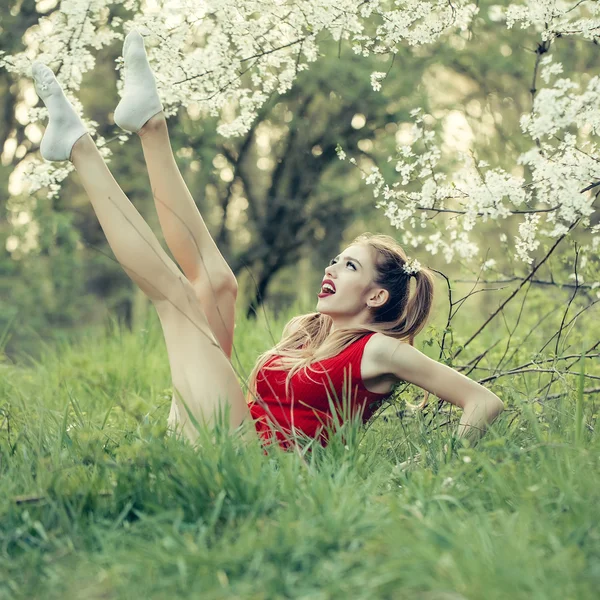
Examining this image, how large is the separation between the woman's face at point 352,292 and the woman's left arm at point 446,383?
351 mm

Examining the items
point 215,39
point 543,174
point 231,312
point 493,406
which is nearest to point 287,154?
point 215,39

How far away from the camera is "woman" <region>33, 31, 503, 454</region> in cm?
259

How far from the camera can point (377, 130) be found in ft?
26.7

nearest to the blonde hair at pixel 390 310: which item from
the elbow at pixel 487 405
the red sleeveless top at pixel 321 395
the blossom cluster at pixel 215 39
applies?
the red sleeveless top at pixel 321 395

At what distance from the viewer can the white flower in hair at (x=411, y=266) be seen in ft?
9.59

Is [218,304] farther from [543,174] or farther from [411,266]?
[543,174]

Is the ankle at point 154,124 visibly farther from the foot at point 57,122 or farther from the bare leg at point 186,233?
the foot at point 57,122

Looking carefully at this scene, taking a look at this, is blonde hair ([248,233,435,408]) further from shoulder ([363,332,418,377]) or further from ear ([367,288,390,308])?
shoulder ([363,332,418,377])

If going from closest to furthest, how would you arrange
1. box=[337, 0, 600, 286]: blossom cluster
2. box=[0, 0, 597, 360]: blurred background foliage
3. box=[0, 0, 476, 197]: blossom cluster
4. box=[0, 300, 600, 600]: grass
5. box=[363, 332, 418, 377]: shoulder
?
box=[0, 300, 600, 600]: grass
box=[337, 0, 600, 286]: blossom cluster
box=[363, 332, 418, 377]: shoulder
box=[0, 0, 476, 197]: blossom cluster
box=[0, 0, 597, 360]: blurred background foliage

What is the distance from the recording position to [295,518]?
1.87 metres

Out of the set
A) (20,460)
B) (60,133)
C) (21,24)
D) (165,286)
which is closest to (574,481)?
(165,286)

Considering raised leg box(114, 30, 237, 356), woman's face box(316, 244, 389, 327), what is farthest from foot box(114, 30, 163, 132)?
woman's face box(316, 244, 389, 327)

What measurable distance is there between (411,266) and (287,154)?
5.73 metres

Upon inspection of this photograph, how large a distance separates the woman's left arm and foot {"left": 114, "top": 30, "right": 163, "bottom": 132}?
1.17 m
